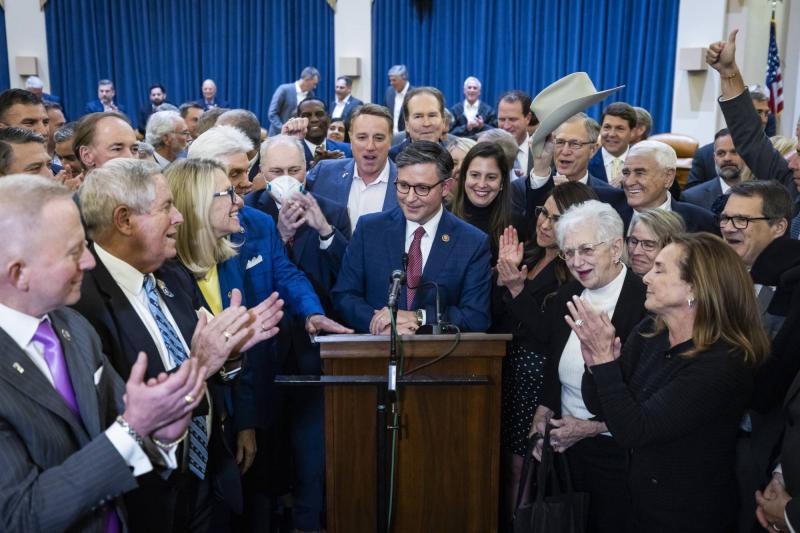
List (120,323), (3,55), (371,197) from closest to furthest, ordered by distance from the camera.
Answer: (120,323) < (371,197) < (3,55)

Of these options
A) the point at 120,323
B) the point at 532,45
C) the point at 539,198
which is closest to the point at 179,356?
the point at 120,323

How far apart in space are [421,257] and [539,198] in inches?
44.6

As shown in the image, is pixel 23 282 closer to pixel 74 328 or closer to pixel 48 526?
pixel 74 328

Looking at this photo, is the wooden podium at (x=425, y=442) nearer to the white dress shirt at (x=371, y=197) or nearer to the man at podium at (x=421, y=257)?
the man at podium at (x=421, y=257)

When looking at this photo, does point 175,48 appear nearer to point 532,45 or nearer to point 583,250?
point 532,45

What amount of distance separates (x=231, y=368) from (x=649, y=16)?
8738mm

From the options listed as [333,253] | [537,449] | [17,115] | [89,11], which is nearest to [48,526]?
[537,449]

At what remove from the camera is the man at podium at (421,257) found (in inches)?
115

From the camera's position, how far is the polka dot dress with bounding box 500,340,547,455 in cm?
289

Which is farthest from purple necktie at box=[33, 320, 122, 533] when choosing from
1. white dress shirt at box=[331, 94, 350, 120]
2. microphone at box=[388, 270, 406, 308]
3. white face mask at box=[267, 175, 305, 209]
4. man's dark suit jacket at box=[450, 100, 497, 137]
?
white dress shirt at box=[331, 94, 350, 120]

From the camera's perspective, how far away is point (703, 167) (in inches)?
217

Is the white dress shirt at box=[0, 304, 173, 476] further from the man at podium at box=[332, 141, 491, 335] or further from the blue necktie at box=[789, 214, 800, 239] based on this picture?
the blue necktie at box=[789, 214, 800, 239]

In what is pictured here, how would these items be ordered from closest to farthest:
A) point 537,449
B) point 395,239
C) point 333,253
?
1. point 537,449
2. point 395,239
3. point 333,253

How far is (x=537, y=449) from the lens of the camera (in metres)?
2.68
